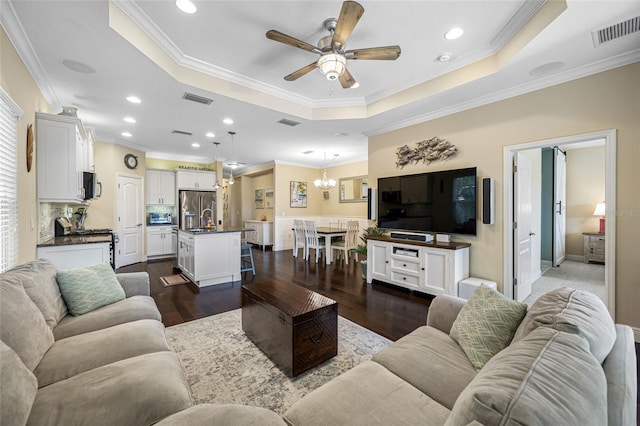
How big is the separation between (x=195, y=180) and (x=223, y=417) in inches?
287

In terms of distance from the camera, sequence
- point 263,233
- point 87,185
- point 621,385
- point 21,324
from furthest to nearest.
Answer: point 263,233
point 87,185
point 21,324
point 621,385

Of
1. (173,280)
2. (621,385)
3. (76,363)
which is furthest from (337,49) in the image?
(173,280)

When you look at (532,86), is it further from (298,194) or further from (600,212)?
(298,194)

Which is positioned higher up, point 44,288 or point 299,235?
point 44,288

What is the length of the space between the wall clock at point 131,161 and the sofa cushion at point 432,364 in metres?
6.81

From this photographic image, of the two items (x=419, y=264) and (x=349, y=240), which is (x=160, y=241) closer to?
(x=349, y=240)

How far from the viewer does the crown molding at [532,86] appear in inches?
101

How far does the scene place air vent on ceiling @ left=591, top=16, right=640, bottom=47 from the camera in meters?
2.13

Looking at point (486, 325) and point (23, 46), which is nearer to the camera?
point (486, 325)

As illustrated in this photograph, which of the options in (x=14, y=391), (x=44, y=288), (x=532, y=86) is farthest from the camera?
(x=532, y=86)

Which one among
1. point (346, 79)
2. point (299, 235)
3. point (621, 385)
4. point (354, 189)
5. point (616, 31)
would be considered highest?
point (616, 31)

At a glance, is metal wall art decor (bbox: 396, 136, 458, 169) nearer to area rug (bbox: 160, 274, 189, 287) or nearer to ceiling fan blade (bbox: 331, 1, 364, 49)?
ceiling fan blade (bbox: 331, 1, 364, 49)

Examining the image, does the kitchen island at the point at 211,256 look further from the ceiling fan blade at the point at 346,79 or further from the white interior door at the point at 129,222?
the ceiling fan blade at the point at 346,79

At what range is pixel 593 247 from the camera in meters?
5.57
